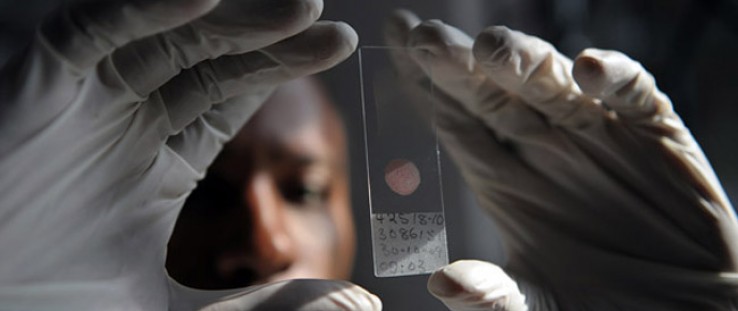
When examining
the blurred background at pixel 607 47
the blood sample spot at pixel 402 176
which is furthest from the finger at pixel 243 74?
the blurred background at pixel 607 47

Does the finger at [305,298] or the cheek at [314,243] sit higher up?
the finger at [305,298]

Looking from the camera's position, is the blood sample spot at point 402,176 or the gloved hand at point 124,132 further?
the blood sample spot at point 402,176

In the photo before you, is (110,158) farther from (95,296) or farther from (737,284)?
(737,284)

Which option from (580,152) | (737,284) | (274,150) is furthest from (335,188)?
(737,284)

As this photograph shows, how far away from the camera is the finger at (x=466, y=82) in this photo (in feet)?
2.10

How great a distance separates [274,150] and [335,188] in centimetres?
13

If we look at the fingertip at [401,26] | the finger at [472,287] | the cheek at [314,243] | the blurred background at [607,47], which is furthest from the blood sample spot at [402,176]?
the cheek at [314,243]

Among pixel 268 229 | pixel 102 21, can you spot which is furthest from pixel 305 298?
pixel 268 229

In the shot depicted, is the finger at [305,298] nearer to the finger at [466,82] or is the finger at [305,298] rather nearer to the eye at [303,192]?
the finger at [466,82]

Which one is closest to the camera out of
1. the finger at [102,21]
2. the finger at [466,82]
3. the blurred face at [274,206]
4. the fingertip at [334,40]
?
the finger at [102,21]

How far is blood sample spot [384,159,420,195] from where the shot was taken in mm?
570

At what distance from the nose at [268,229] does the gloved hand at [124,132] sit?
41 cm

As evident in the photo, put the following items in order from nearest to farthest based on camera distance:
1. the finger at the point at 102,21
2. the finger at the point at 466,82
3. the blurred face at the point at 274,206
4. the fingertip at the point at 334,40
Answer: the finger at the point at 102,21
the fingertip at the point at 334,40
the finger at the point at 466,82
the blurred face at the point at 274,206

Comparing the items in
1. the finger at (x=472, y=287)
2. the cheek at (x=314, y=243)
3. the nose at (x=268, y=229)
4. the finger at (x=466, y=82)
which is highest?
the finger at (x=466, y=82)
